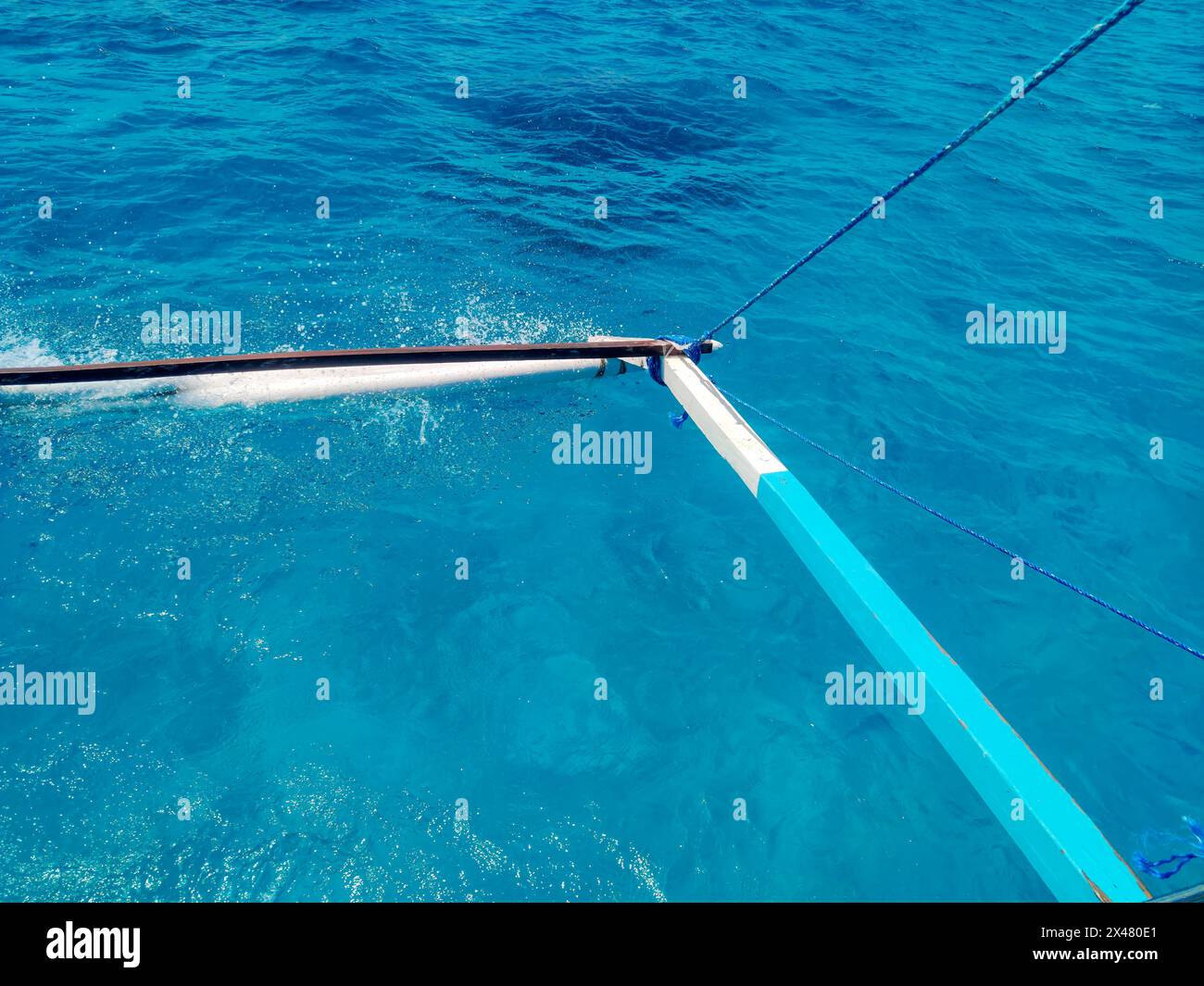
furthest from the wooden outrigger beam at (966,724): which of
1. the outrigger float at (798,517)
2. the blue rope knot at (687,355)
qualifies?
the blue rope knot at (687,355)

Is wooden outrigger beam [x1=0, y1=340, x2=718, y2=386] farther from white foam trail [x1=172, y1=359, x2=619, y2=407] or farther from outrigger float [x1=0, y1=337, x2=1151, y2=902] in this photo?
white foam trail [x1=172, y1=359, x2=619, y2=407]

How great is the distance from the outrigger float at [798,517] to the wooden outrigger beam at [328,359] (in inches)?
0.5

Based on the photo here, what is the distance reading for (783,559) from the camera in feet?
28.3

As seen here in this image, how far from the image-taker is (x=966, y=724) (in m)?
4.36

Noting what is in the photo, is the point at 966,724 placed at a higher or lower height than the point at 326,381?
lower

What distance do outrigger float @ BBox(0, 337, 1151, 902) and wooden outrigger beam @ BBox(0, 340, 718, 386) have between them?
12mm

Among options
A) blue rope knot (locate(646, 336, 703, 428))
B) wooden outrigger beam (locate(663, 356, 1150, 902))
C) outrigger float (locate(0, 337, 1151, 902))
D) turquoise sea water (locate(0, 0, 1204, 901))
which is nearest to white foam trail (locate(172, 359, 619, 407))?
outrigger float (locate(0, 337, 1151, 902))

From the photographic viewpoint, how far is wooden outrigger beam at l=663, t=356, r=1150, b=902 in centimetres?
382

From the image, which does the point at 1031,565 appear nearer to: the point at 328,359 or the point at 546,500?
the point at 546,500

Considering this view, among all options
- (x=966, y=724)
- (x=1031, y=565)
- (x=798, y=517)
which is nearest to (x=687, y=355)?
(x=798, y=517)

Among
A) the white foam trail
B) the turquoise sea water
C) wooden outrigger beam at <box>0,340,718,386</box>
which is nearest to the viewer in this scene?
the turquoise sea water

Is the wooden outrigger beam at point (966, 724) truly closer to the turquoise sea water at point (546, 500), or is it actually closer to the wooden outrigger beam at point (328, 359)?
the turquoise sea water at point (546, 500)

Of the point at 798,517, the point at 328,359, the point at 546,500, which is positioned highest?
the point at 328,359

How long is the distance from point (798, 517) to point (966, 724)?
6.16ft
